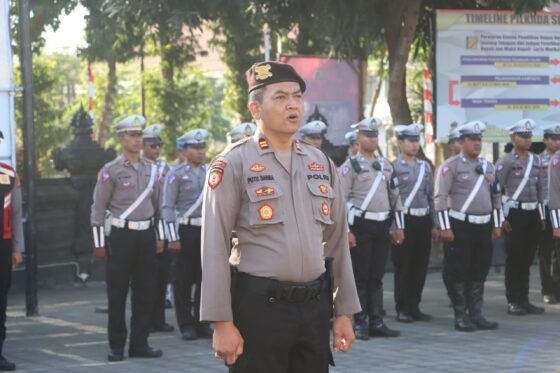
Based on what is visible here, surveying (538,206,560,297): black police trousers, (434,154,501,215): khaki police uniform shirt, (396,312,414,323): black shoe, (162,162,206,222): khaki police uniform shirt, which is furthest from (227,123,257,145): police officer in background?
(538,206,560,297): black police trousers

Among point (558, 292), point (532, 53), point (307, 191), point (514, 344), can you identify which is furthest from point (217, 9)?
point (307, 191)

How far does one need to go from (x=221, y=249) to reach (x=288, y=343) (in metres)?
0.53

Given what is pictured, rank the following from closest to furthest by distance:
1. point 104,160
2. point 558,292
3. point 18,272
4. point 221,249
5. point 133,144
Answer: point 221,249 → point 133,144 → point 558,292 → point 18,272 → point 104,160

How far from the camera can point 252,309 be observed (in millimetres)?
5492

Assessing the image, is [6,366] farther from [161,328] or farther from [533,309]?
[533,309]

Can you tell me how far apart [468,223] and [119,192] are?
3620 mm

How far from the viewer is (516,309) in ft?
43.3

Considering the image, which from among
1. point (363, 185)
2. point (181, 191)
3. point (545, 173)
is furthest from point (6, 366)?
point (545, 173)

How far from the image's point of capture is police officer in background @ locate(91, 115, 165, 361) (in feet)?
34.4

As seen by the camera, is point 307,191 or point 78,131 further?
point 78,131

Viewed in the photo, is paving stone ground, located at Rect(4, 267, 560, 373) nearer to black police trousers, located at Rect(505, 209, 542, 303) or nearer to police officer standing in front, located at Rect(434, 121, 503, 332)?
police officer standing in front, located at Rect(434, 121, 503, 332)

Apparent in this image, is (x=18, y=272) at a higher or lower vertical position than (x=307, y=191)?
lower

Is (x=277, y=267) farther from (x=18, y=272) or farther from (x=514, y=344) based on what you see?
(x=18, y=272)

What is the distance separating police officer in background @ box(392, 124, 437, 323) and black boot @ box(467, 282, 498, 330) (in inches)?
33.8
